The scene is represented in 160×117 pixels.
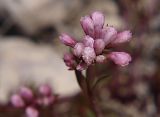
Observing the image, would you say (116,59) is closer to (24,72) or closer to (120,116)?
(120,116)

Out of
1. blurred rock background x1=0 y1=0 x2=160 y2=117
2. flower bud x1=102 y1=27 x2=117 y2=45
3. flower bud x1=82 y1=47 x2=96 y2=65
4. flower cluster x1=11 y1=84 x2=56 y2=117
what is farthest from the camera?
blurred rock background x1=0 y1=0 x2=160 y2=117

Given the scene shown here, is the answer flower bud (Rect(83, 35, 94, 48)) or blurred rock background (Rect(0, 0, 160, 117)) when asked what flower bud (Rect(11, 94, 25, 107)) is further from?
blurred rock background (Rect(0, 0, 160, 117))

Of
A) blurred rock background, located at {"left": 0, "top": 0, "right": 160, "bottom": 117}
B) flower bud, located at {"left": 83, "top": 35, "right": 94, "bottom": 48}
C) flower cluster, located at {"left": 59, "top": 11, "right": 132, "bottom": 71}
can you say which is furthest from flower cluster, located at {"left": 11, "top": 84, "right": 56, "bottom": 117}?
blurred rock background, located at {"left": 0, "top": 0, "right": 160, "bottom": 117}

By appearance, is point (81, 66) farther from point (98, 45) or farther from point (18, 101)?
point (18, 101)

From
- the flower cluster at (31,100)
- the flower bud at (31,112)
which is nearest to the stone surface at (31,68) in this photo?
the flower cluster at (31,100)

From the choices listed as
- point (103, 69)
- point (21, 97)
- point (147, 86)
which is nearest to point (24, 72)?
point (103, 69)

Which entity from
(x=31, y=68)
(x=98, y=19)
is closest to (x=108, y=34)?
(x=98, y=19)

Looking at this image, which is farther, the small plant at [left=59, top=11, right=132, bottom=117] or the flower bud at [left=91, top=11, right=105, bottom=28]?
the flower bud at [left=91, top=11, right=105, bottom=28]
